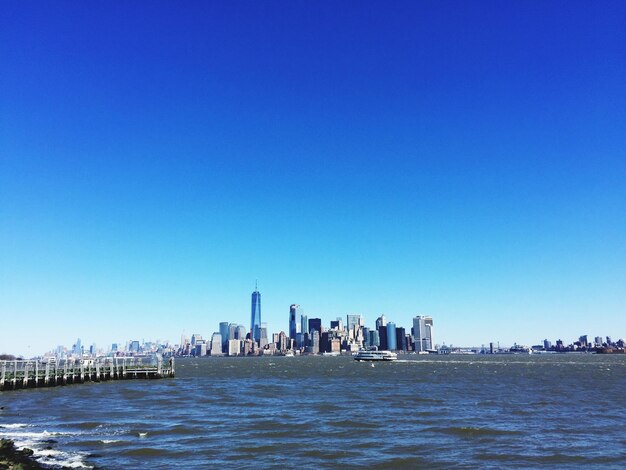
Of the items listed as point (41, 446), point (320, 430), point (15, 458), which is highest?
point (15, 458)

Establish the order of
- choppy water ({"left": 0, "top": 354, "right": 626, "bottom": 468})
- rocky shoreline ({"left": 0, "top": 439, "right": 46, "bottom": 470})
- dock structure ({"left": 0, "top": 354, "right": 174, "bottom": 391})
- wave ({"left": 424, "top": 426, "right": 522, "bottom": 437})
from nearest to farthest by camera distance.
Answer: rocky shoreline ({"left": 0, "top": 439, "right": 46, "bottom": 470}), choppy water ({"left": 0, "top": 354, "right": 626, "bottom": 468}), wave ({"left": 424, "top": 426, "right": 522, "bottom": 437}), dock structure ({"left": 0, "top": 354, "right": 174, "bottom": 391})

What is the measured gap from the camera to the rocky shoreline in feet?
73.2

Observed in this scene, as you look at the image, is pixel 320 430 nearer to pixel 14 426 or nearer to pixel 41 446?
Answer: pixel 41 446

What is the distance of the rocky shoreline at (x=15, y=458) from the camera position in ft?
73.2

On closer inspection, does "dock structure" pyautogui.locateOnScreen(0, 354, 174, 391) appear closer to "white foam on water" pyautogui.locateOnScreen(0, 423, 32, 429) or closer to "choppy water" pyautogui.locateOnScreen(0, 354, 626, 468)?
"choppy water" pyautogui.locateOnScreen(0, 354, 626, 468)

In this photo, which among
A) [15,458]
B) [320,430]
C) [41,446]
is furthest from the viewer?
[320,430]

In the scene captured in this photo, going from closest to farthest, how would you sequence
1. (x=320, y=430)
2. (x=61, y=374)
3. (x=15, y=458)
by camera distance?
(x=15, y=458) → (x=320, y=430) → (x=61, y=374)

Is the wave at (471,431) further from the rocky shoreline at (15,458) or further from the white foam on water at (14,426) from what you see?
the white foam on water at (14,426)

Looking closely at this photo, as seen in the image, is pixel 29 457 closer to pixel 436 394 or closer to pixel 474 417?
pixel 474 417

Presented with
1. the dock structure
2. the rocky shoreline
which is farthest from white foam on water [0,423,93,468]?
the dock structure

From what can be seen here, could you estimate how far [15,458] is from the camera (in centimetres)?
2408

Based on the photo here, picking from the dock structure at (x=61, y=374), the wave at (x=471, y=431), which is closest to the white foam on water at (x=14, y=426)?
the dock structure at (x=61, y=374)

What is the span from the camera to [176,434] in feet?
112

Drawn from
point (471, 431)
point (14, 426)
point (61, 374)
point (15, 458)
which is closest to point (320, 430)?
point (471, 431)
